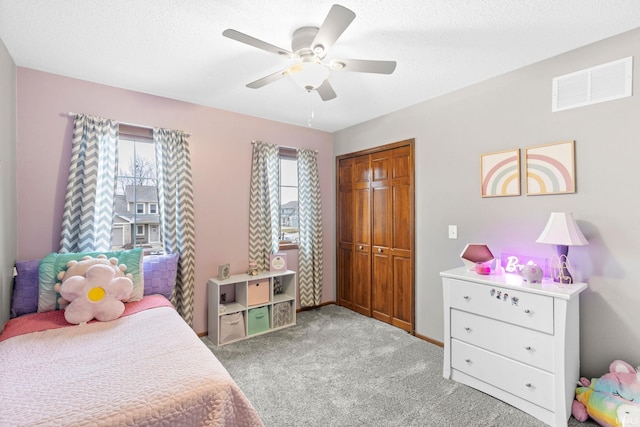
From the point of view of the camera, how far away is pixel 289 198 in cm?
385

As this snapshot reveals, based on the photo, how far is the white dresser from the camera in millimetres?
1792

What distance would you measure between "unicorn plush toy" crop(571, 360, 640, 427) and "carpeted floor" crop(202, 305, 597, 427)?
0.34 ft

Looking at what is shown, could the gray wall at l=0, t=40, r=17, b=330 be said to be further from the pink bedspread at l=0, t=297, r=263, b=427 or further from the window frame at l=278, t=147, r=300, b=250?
the window frame at l=278, t=147, r=300, b=250

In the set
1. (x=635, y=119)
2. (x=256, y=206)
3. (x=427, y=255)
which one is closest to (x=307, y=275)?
(x=256, y=206)

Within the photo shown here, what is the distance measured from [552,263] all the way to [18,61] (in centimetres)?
419

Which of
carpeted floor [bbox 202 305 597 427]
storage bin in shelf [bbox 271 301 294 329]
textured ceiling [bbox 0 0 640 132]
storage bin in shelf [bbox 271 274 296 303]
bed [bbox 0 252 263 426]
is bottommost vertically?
carpeted floor [bbox 202 305 597 427]

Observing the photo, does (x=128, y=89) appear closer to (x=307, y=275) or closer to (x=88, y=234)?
(x=88, y=234)

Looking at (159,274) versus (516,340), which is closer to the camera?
(516,340)

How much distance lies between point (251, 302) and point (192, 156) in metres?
1.64

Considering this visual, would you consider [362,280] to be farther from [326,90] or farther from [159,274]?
[326,90]

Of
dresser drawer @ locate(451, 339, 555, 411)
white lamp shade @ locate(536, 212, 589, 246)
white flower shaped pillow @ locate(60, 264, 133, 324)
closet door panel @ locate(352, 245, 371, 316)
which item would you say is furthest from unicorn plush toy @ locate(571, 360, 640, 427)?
white flower shaped pillow @ locate(60, 264, 133, 324)

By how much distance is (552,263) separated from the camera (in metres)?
2.13

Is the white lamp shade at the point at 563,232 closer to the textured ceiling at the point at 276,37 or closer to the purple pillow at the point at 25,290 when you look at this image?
the textured ceiling at the point at 276,37

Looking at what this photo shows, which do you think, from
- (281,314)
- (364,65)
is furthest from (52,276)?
(364,65)
